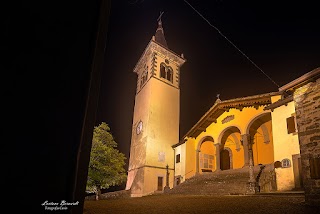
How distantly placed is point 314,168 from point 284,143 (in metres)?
6.69

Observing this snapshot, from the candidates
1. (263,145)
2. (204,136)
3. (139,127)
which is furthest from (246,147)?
(139,127)

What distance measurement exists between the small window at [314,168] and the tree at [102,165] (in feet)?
45.0

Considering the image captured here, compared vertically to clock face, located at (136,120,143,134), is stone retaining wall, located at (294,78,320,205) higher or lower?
lower

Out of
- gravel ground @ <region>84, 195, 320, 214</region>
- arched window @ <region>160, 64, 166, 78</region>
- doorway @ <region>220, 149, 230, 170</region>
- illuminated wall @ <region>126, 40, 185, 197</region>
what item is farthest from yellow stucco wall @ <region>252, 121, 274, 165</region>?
arched window @ <region>160, 64, 166, 78</region>

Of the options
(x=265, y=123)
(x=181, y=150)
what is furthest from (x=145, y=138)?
(x=265, y=123)

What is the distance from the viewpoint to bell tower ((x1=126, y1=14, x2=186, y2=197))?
23.3 metres

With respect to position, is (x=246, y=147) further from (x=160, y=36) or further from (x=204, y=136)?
(x=160, y=36)

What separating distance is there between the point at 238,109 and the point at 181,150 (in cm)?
766

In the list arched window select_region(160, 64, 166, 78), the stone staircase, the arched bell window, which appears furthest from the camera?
the arched bell window

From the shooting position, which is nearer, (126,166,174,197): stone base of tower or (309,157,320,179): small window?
(309,157,320,179): small window

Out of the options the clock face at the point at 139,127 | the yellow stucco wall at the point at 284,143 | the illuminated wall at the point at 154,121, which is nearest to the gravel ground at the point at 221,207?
the yellow stucco wall at the point at 284,143

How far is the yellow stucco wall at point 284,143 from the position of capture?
12.2 meters

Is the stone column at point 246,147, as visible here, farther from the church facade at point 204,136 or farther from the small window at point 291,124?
the small window at point 291,124

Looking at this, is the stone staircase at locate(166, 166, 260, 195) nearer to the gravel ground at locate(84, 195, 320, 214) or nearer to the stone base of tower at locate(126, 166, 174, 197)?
the gravel ground at locate(84, 195, 320, 214)
